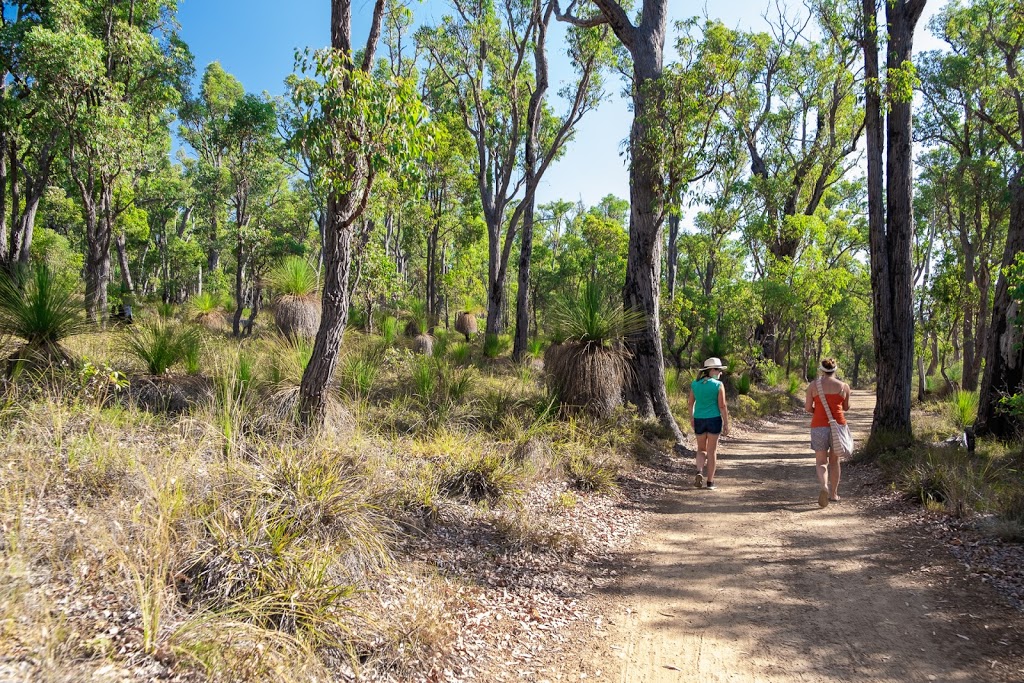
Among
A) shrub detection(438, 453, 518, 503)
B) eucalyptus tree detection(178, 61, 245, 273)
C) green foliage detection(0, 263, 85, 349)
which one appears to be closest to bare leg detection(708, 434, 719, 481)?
shrub detection(438, 453, 518, 503)

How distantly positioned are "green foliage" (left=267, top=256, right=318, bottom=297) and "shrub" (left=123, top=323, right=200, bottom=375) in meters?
4.78

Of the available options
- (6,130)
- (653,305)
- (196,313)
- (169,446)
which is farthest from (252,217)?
(169,446)

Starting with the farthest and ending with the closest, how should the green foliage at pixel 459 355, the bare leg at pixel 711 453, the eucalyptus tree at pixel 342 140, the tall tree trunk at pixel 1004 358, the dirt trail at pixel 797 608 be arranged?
the green foliage at pixel 459 355
the tall tree trunk at pixel 1004 358
the bare leg at pixel 711 453
the eucalyptus tree at pixel 342 140
the dirt trail at pixel 797 608

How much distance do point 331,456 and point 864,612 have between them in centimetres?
402

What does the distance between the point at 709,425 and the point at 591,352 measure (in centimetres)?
234

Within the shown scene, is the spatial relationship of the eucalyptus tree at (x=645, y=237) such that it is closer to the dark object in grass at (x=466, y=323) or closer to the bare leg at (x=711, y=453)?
the bare leg at (x=711, y=453)

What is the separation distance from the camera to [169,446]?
416 centimetres

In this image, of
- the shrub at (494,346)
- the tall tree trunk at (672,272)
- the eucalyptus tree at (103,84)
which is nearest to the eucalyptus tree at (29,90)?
the eucalyptus tree at (103,84)

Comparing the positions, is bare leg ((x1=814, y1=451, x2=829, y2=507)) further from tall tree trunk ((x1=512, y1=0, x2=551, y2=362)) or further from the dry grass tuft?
tall tree trunk ((x1=512, y1=0, x2=551, y2=362))

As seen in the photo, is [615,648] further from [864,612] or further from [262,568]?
[262,568]

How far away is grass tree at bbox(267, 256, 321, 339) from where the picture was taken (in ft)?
39.5

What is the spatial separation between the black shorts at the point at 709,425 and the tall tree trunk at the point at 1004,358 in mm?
4625

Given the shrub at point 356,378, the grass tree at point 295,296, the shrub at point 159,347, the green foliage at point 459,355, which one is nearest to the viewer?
the shrub at point 159,347

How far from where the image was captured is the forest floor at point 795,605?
9.80 ft
